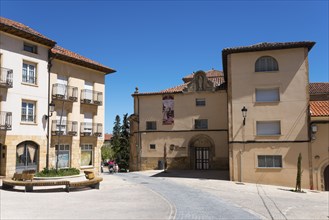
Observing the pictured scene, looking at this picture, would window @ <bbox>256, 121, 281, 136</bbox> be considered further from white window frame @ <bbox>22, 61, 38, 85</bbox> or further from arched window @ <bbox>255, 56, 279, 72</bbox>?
white window frame @ <bbox>22, 61, 38, 85</bbox>

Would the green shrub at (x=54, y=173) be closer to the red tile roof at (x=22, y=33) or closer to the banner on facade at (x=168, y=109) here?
the red tile roof at (x=22, y=33)

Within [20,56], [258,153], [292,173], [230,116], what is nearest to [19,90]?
[20,56]

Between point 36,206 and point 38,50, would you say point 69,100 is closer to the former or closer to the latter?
point 38,50

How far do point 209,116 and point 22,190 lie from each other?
1942 centimetres

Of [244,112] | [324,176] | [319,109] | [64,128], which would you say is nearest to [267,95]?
[244,112]

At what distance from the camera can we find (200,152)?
31094mm

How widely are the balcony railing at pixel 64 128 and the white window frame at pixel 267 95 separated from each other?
14424 mm

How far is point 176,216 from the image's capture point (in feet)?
35.5

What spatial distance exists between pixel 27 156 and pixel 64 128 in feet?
11.8

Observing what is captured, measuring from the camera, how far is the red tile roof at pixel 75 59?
2404cm

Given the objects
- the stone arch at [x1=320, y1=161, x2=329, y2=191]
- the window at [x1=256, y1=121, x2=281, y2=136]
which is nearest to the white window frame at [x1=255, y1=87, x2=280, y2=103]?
the window at [x1=256, y1=121, x2=281, y2=136]

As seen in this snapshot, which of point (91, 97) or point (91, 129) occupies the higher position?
point (91, 97)

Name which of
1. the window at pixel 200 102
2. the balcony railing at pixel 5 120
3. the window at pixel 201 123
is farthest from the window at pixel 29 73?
the window at pixel 201 123

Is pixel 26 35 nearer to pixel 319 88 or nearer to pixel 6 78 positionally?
pixel 6 78
